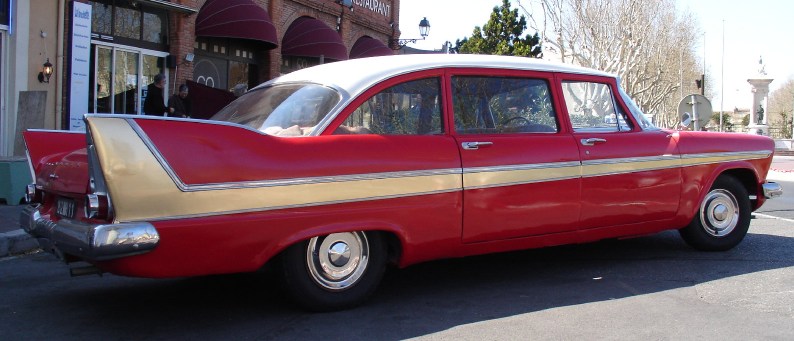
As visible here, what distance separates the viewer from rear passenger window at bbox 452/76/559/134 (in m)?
4.89

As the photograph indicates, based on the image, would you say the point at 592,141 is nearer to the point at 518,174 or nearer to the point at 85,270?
the point at 518,174

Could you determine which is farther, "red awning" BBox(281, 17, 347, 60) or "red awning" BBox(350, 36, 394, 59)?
"red awning" BBox(350, 36, 394, 59)

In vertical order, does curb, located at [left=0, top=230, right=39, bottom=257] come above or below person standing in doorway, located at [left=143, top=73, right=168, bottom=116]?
below

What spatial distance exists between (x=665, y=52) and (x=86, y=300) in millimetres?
43075

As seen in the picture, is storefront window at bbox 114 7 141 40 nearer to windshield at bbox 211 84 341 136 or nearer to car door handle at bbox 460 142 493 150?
windshield at bbox 211 84 341 136

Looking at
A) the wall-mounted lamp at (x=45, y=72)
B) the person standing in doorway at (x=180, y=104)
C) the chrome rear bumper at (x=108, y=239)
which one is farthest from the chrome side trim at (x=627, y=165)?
the wall-mounted lamp at (x=45, y=72)

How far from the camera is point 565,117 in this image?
5340 millimetres

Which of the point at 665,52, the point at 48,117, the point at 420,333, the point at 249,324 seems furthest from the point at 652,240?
the point at 665,52

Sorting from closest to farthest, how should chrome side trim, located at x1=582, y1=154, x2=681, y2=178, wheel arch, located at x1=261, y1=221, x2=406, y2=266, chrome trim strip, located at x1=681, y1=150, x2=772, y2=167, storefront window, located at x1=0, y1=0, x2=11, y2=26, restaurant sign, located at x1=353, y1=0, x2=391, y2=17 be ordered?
wheel arch, located at x1=261, y1=221, x2=406, y2=266, chrome side trim, located at x1=582, y1=154, x2=681, y2=178, chrome trim strip, located at x1=681, y1=150, x2=772, y2=167, storefront window, located at x1=0, y1=0, x2=11, y2=26, restaurant sign, located at x1=353, y1=0, x2=391, y2=17

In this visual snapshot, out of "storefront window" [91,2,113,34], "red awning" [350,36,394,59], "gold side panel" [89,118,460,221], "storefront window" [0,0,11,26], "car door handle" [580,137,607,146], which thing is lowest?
"gold side panel" [89,118,460,221]

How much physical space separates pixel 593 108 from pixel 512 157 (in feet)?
3.88

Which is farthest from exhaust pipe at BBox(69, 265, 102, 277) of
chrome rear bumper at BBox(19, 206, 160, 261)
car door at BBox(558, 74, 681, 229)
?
car door at BBox(558, 74, 681, 229)

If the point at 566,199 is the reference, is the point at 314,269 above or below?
below

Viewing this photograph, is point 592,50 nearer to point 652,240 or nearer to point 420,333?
point 652,240
